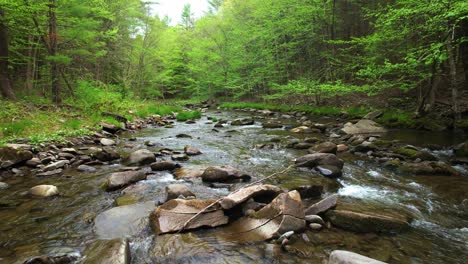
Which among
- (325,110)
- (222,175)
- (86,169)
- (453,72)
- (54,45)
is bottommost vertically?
(86,169)

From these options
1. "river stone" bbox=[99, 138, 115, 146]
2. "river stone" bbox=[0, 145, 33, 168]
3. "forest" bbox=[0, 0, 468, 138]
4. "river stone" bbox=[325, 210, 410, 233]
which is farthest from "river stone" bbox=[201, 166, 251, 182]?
"forest" bbox=[0, 0, 468, 138]

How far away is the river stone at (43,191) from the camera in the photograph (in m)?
5.08

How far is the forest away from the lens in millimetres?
10945

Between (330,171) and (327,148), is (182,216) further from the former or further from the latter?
(327,148)

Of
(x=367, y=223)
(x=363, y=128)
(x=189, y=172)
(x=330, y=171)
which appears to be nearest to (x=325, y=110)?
(x=363, y=128)

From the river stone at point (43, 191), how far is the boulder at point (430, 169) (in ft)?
25.8

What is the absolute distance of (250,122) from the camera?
1619 cm

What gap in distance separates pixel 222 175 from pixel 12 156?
512 cm

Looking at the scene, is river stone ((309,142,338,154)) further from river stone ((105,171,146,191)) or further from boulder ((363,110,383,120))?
boulder ((363,110,383,120))

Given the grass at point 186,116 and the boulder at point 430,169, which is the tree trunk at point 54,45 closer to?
the grass at point 186,116

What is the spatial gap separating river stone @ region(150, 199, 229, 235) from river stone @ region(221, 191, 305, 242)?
0.90 ft

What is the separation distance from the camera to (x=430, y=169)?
6.41 meters

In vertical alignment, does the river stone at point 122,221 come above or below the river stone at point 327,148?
below

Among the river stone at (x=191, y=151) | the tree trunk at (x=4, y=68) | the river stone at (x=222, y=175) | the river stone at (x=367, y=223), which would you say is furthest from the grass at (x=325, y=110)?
the tree trunk at (x=4, y=68)
